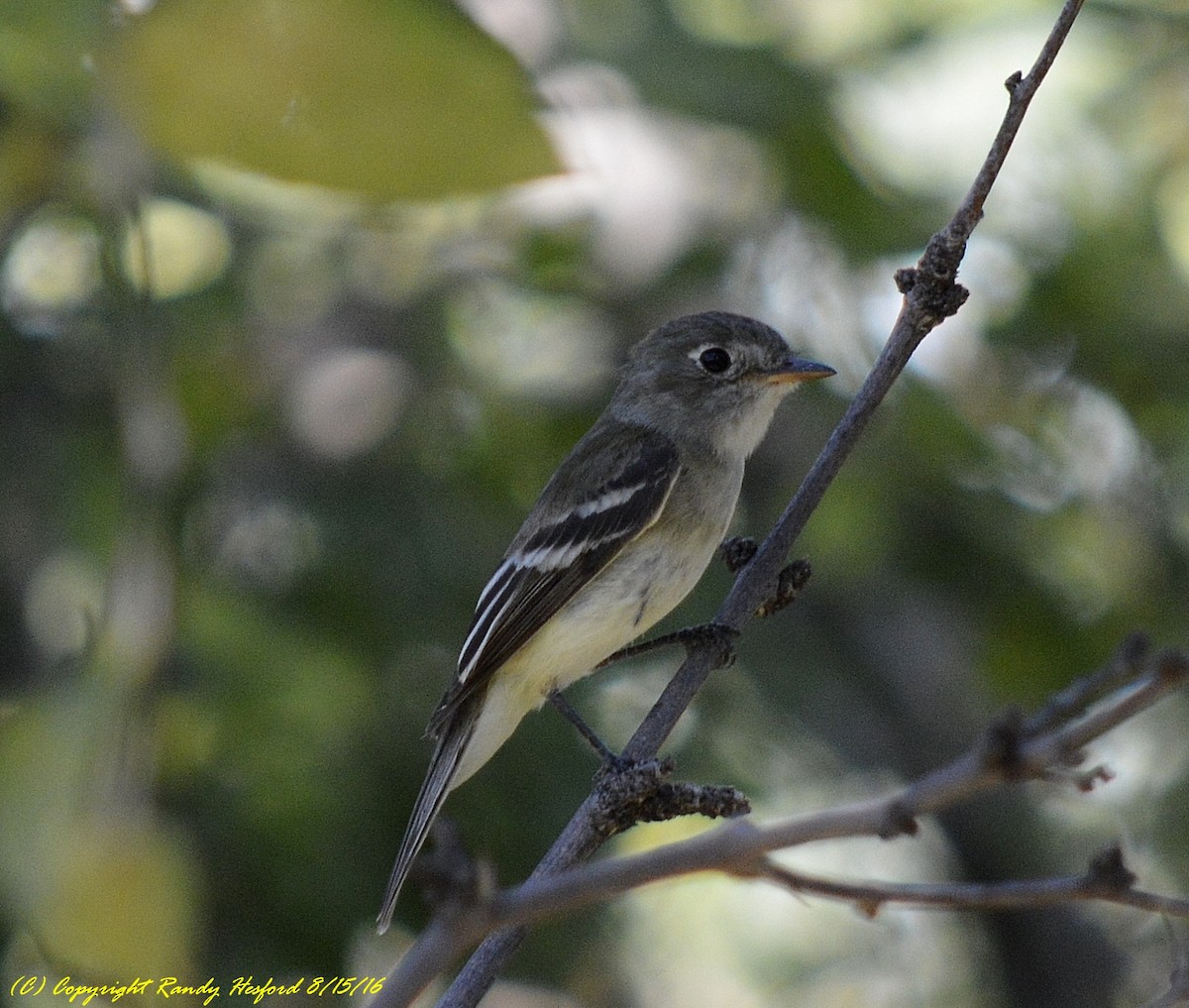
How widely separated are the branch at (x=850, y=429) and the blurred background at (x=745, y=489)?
0.56m

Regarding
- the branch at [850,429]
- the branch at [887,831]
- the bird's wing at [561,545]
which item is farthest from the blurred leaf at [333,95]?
the bird's wing at [561,545]

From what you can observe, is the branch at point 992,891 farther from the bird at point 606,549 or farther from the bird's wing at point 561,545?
the bird's wing at point 561,545

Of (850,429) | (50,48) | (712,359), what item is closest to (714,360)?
(712,359)

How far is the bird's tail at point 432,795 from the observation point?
10.5 ft

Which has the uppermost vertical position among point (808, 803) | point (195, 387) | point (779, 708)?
point (195, 387)

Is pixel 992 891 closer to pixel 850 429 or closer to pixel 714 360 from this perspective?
pixel 850 429

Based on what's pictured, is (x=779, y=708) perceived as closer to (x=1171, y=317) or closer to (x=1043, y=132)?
(x=1171, y=317)

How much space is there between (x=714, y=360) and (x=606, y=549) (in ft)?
2.67

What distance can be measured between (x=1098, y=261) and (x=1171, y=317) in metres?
0.28

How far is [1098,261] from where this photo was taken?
15.1ft

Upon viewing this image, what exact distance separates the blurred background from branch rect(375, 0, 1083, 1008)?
563mm

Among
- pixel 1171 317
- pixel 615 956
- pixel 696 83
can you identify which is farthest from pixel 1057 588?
pixel 696 83

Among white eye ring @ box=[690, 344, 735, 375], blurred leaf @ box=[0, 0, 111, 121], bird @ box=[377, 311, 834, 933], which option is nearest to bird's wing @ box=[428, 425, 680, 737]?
bird @ box=[377, 311, 834, 933]

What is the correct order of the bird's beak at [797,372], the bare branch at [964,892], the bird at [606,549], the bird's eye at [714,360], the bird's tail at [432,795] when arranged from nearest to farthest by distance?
the bare branch at [964,892], the bird's tail at [432,795], the bird at [606,549], the bird's beak at [797,372], the bird's eye at [714,360]
